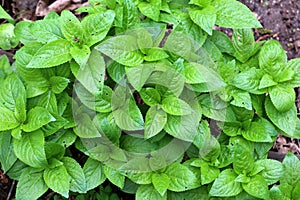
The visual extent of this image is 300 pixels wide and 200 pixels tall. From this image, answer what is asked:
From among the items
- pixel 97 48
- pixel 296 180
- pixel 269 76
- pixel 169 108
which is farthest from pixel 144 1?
pixel 296 180

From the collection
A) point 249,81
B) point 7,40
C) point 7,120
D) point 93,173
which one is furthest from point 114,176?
point 7,40

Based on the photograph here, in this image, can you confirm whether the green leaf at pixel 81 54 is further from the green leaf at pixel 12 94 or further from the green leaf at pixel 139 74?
the green leaf at pixel 12 94

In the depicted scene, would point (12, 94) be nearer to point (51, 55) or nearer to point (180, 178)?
point (51, 55)

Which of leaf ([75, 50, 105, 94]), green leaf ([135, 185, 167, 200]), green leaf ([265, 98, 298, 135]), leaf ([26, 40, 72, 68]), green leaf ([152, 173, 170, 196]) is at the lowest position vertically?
green leaf ([135, 185, 167, 200])

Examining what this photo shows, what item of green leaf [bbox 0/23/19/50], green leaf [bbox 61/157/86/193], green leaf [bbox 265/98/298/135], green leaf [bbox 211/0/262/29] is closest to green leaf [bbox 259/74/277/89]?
green leaf [bbox 265/98/298/135]

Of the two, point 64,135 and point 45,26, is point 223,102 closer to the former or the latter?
point 64,135

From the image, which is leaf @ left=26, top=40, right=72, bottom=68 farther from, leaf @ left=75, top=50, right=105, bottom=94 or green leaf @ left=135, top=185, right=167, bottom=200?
green leaf @ left=135, top=185, right=167, bottom=200

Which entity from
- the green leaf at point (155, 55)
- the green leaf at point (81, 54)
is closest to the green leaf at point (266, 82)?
the green leaf at point (155, 55)
